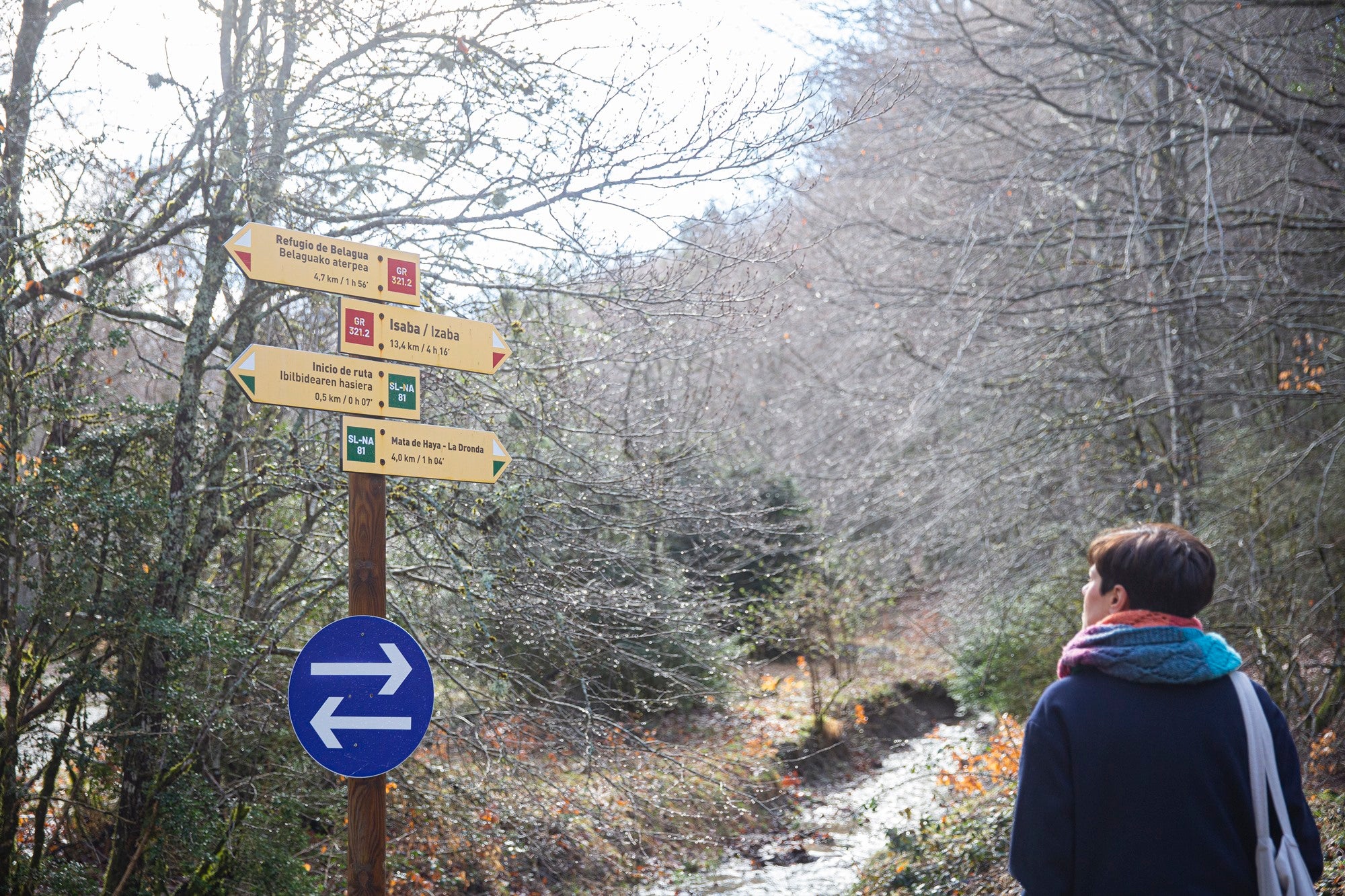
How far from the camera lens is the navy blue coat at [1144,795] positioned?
2031mm

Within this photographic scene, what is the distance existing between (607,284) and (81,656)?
3.52 metres

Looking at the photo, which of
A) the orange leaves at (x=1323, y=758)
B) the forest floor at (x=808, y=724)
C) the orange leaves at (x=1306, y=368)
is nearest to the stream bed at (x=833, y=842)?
the forest floor at (x=808, y=724)

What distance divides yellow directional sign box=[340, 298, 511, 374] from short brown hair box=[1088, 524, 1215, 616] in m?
2.57

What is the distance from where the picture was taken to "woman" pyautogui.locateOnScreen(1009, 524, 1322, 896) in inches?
80.0

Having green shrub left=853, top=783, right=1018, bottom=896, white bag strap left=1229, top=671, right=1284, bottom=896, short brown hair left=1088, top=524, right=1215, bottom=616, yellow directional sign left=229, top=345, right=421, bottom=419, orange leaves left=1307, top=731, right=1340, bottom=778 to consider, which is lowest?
green shrub left=853, top=783, right=1018, bottom=896

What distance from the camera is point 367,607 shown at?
12.0 ft

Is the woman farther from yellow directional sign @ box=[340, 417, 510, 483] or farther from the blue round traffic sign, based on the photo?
yellow directional sign @ box=[340, 417, 510, 483]

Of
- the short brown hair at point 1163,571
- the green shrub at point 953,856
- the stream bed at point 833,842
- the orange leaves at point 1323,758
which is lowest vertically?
the stream bed at point 833,842

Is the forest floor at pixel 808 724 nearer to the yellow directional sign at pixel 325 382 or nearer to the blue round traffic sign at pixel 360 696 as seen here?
the blue round traffic sign at pixel 360 696

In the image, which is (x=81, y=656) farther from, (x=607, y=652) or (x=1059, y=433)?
(x=1059, y=433)

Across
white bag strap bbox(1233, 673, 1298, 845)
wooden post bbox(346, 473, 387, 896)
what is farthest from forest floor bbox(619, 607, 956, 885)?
white bag strap bbox(1233, 673, 1298, 845)

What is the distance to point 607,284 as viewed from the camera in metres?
6.14

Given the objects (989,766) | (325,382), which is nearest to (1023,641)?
(989,766)

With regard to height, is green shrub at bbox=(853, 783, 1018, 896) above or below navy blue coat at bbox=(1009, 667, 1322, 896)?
below
